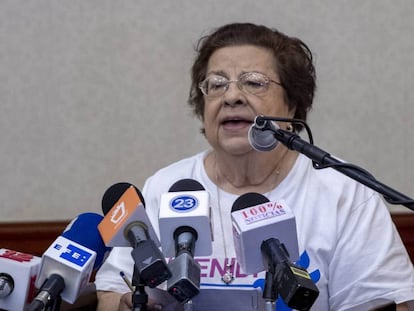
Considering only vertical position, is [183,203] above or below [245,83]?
below

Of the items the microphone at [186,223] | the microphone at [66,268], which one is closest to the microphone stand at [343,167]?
the microphone at [186,223]

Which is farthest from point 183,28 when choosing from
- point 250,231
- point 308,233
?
point 250,231

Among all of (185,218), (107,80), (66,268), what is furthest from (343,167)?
(107,80)

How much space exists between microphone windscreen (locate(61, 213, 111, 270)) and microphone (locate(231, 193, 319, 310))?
0.87 feet

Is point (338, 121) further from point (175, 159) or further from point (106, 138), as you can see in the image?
point (106, 138)

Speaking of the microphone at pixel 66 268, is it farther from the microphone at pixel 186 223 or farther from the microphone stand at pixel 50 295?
the microphone at pixel 186 223

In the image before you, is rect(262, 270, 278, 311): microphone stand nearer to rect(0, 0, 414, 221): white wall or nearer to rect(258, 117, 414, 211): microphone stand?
rect(258, 117, 414, 211): microphone stand

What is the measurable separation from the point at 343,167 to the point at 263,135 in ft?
1.11

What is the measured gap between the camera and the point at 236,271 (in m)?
1.87

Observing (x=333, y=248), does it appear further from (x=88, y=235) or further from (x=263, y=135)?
(x=88, y=235)

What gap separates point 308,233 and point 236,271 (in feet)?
0.69

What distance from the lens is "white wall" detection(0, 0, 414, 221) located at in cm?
273

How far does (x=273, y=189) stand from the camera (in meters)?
2.04

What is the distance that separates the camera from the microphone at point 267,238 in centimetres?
119
